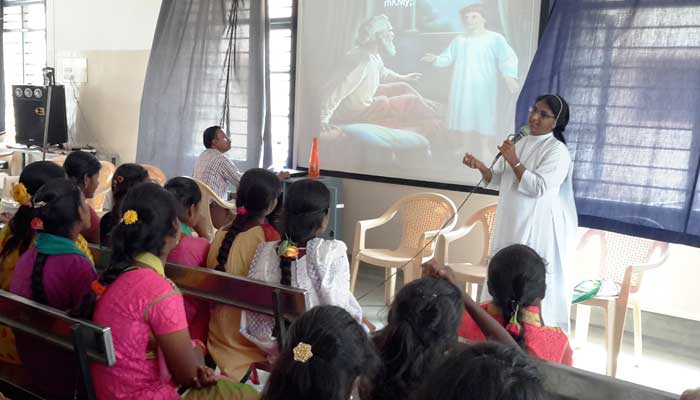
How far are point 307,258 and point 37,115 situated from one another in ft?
18.6

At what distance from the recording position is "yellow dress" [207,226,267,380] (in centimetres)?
218

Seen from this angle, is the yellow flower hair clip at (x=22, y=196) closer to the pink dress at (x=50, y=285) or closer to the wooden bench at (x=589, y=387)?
the pink dress at (x=50, y=285)

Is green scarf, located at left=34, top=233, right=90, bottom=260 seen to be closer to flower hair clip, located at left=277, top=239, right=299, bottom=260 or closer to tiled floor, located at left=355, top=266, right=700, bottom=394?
flower hair clip, located at left=277, top=239, right=299, bottom=260

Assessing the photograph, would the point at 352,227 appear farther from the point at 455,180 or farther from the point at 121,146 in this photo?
the point at 121,146

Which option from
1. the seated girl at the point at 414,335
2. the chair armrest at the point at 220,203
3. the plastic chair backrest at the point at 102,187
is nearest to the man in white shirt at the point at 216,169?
the chair armrest at the point at 220,203

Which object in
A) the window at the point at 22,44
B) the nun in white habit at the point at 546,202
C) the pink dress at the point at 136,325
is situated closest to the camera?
the pink dress at the point at 136,325

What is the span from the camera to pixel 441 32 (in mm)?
4562

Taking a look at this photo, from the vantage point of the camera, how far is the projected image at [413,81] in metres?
4.33

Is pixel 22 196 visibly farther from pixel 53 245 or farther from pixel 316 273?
pixel 316 273

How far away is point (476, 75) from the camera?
174 inches

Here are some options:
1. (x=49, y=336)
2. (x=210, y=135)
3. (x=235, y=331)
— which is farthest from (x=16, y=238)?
(x=210, y=135)

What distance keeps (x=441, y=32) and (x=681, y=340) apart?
249 cm

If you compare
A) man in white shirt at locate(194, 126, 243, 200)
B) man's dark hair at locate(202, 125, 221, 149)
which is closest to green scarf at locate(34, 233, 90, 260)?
man in white shirt at locate(194, 126, 243, 200)

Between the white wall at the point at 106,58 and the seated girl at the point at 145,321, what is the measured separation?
5.03 meters
